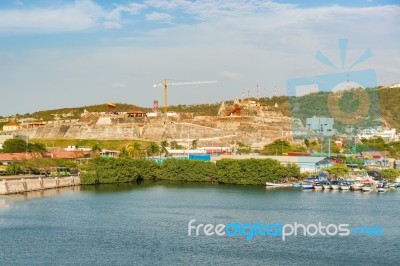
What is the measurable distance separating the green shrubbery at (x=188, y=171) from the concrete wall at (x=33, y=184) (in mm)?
1062

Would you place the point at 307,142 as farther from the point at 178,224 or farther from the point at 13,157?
the point at 178,224

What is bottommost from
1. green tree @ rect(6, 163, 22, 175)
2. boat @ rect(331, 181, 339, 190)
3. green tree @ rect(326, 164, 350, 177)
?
boat @ rect(331, 181, 339, 190)

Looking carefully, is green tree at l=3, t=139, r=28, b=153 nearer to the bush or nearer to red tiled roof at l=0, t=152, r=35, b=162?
red tiled roof at l=0, t=152, r=35, b=162

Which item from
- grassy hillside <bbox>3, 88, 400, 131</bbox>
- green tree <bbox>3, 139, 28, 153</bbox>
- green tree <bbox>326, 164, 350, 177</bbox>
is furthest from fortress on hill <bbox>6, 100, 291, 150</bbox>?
green tree <bbox>326, 164, 350, 177</bbox>

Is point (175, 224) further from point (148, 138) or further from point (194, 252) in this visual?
point (148, 138)

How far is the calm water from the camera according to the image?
50.6 feet

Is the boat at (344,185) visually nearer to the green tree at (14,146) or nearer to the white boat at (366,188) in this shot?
the white boat at (366,188)

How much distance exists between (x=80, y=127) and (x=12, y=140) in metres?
14.6

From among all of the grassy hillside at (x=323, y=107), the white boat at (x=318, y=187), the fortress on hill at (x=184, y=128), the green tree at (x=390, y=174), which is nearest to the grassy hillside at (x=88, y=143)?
the fortress on hill at (x=184, y=128)

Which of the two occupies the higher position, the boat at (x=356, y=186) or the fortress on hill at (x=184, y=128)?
the fortress on hill at (x=184, y=128)

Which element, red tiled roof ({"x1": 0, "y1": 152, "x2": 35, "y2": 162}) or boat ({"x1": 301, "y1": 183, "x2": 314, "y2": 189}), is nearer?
boat ({"x1": 301, "y1": 183, "x2": 314, "y2": 189})

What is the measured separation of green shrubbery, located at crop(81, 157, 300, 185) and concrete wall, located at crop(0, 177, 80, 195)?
1062 mm

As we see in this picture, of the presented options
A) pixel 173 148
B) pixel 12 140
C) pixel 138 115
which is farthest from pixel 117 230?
pixel 138 115

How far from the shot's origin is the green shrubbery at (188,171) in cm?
3206
